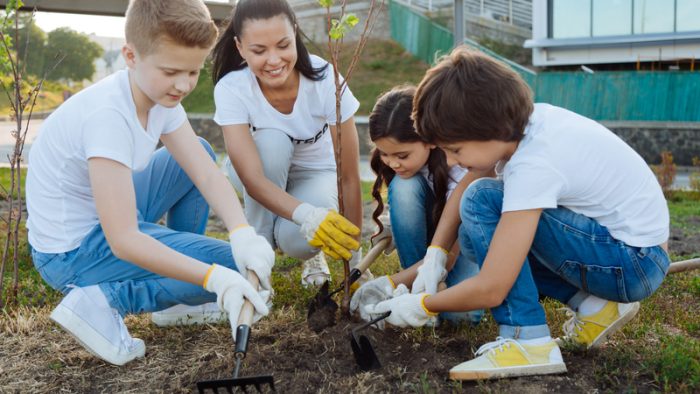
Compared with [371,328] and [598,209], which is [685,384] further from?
[371,328]

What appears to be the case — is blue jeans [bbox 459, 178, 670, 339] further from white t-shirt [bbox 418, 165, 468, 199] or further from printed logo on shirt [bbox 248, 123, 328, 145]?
printed logo on shirt [bbox 248, 123, 328, 145]

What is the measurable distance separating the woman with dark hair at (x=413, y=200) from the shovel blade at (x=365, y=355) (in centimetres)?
36

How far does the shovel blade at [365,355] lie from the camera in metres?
2.54

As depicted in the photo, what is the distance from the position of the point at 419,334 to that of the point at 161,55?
58.1 inches

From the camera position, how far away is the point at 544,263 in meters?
2.64

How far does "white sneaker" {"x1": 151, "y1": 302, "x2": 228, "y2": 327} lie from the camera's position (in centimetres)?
320

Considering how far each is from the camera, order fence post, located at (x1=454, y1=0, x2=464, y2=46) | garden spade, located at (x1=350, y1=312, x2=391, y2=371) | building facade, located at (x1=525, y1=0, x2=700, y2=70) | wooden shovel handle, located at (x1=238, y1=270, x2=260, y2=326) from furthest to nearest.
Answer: fence post, located at (x1=454, y1=0, x2=464, y2=46) < building facade, located at (x1=525, y1=0, x2=700, y2=70) < garden spade, located at (x1=350, y1=312, x2=391, y2=371) < wooden shovel handle, located at (x1=238, y1=270, x2=260, y2=326)

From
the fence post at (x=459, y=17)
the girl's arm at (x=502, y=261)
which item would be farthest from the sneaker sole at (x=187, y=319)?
the fence post at (x=459, y=17)

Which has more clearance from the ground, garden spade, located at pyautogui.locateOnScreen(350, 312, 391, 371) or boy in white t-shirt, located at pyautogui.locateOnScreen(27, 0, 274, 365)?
boy in white t-shirt, located at pyautogui.locateOnScreen(27, 0, 274, 365)

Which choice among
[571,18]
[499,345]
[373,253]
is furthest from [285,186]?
[571,18]

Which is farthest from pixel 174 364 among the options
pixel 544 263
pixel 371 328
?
pixel 544 263

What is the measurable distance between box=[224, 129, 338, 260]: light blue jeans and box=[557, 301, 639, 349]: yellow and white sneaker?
1.44 m

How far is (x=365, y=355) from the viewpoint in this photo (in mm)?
2557

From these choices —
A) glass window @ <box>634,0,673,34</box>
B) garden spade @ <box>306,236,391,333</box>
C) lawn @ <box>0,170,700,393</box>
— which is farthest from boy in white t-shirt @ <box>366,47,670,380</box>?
glass window @ <box>634,0,673,34</box>
